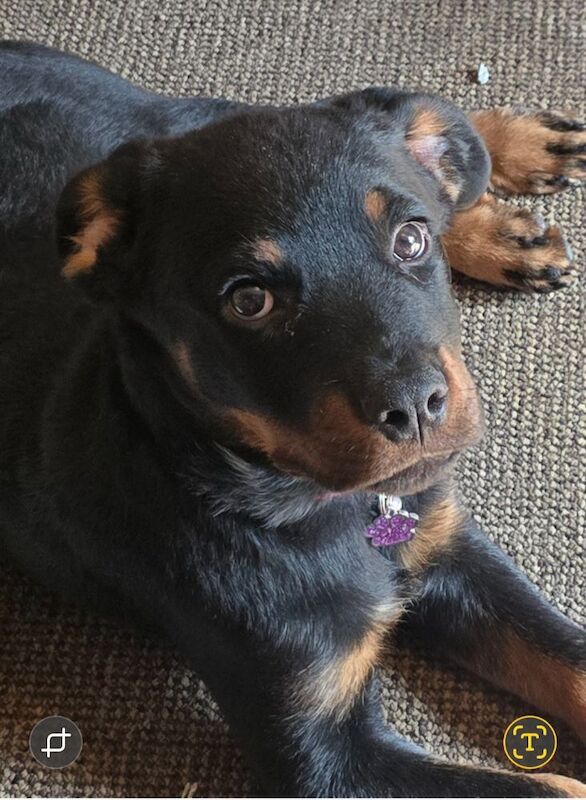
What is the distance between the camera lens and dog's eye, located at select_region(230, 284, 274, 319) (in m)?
1.46

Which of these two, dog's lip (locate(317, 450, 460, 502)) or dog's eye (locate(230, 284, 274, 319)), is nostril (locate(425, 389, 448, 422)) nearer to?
dog's lip (locate(317, 450, 460, 502))

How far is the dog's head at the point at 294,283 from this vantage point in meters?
1.42

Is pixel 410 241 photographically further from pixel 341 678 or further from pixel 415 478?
pixel 341 678

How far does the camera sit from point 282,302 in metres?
1.46

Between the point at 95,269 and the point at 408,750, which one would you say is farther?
the point at 408,750

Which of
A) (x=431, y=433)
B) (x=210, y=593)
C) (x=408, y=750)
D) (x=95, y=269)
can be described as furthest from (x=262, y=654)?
(x=95, y=269)

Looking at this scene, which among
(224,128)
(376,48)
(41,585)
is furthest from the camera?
(376,48)

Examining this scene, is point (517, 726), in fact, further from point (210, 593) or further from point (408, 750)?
point (210, 593)

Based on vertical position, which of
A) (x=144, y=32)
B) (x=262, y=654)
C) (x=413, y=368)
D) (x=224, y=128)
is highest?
(x=224, y=128)

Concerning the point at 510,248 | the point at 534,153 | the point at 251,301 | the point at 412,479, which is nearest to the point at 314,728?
A: the point at 412,479

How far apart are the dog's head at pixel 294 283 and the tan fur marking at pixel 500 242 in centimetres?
76

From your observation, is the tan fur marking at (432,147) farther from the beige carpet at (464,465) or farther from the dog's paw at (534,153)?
the dog's paw at (534,153)

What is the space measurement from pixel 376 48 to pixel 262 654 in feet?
5.82

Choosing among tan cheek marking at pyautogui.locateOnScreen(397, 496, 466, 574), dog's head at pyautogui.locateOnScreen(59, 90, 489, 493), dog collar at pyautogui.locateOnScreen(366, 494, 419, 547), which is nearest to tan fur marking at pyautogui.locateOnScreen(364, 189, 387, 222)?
dog's head at pyautogui.locateOnScreen(59, 90, 489, 493)
